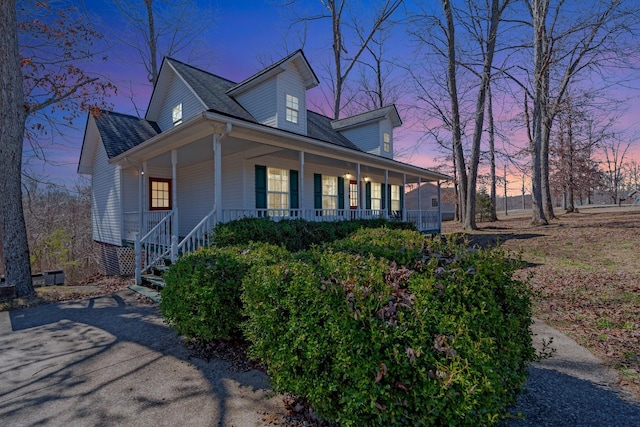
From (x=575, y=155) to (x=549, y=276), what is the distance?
30955 millimetres

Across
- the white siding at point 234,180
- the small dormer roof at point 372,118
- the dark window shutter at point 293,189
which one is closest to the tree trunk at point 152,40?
the small dormer roof at point 372,118

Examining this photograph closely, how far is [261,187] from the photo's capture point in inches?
420

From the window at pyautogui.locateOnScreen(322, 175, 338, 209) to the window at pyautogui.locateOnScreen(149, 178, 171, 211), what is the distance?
630 centimetres

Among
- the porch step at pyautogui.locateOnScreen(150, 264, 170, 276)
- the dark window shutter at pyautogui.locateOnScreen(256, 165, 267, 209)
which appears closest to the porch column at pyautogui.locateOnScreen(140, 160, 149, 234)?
the porch step at pyautogui.locateOnScreen(150, 264, 170, 276)

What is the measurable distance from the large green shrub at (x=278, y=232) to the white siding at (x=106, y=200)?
7.24m

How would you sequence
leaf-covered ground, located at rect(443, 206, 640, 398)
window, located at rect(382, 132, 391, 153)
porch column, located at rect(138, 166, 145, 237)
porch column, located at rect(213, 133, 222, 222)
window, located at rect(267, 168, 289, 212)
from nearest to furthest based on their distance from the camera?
leaf-covered ground, located at rect(443, 206, 640, 398)
porch column, located at rect(213, 133, 222, 222)
porch column, located at rect(138, 166, 145, 237)
window, located at rect(267, 168, 289, 212)
window, located at rect(382, 132, 391, 153)

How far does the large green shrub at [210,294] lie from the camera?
11.8 ft

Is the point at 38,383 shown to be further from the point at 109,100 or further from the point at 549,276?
the point at 109,100

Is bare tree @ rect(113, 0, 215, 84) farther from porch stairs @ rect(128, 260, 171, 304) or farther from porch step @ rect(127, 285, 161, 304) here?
porch step @ rect(127, 285, 161, 304)

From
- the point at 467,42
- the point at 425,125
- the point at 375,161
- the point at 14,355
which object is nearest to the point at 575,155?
the point at 425,125

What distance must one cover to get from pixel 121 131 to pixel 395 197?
14026 millimetres

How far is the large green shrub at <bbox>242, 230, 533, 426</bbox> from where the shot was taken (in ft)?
5.85

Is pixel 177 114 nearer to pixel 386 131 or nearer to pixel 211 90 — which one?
pixel 211 90

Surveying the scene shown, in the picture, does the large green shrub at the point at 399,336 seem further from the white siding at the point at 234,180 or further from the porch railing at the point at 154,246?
the white siding at the point at 234,180
